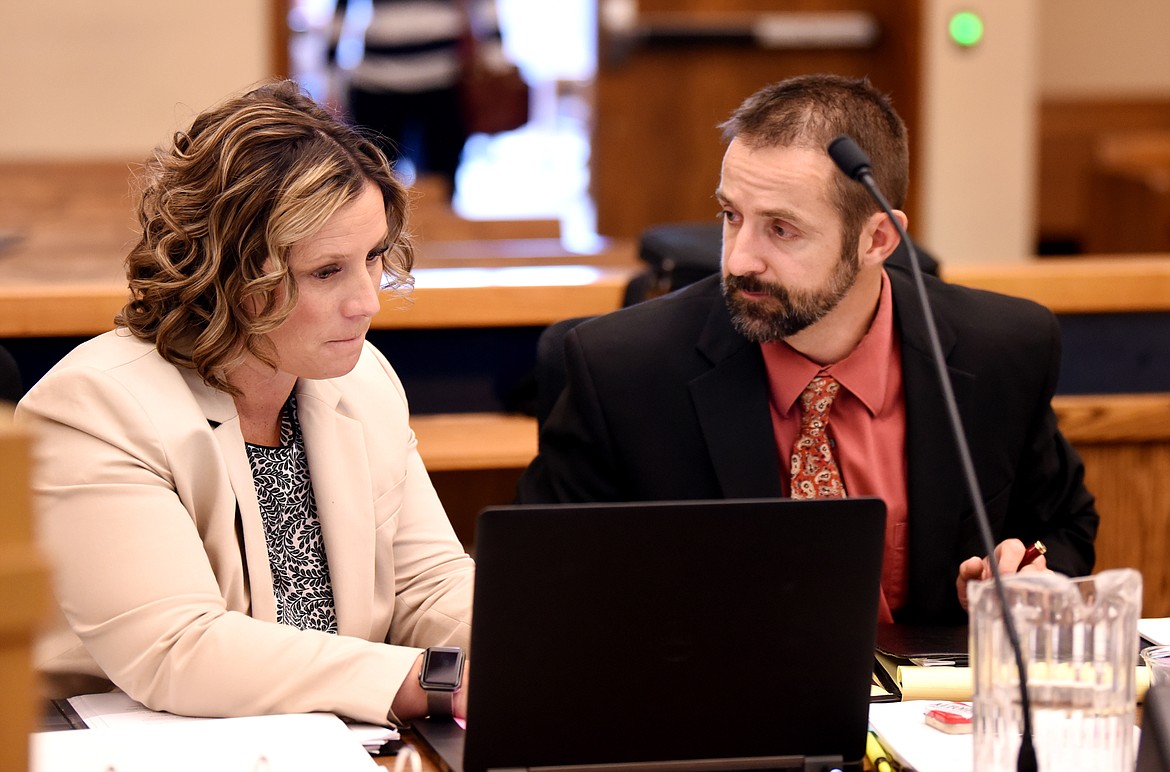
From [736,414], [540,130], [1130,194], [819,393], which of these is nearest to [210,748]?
[736,414]

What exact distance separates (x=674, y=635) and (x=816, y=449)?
30.3 inches

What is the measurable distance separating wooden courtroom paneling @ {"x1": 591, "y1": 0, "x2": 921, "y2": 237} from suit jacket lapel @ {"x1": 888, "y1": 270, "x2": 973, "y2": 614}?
403 centimetres

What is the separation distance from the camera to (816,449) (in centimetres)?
201

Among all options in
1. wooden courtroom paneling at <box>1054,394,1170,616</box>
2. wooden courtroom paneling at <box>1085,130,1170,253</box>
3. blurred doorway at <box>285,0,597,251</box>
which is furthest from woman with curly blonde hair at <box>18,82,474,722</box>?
blurred doorway at <box>285,0,597,251</box>

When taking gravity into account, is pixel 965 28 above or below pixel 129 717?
above

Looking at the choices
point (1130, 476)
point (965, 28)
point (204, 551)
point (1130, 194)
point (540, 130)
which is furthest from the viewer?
point (540, 130)

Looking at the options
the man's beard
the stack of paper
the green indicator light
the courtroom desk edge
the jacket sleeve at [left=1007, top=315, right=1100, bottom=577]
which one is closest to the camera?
the stack of paper

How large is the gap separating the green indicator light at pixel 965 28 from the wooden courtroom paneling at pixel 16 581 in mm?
5516

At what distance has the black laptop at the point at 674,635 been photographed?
126 centimetres

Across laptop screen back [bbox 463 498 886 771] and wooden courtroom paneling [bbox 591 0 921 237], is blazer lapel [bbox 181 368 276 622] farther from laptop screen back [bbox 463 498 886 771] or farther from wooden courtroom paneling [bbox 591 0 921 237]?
wooden courtroom paneling [bbox 591 0 921 237]

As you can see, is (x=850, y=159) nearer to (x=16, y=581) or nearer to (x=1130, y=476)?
(x=16, y=581)

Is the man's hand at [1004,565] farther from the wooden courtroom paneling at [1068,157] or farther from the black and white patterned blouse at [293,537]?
the wooden courtroom paneling at [1068,157]

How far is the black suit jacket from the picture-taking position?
6.55ft

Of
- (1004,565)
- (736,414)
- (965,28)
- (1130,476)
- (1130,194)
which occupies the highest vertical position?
(965,28)
